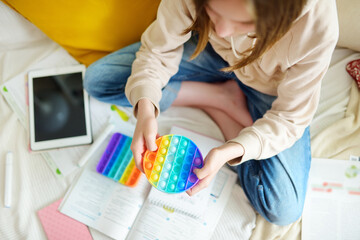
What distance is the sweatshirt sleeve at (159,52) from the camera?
567mm

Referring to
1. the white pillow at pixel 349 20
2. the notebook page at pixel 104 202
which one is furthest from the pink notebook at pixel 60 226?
the white pillow at pixel 349 20

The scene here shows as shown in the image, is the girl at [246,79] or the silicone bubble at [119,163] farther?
the silicone bubble at [119,163]

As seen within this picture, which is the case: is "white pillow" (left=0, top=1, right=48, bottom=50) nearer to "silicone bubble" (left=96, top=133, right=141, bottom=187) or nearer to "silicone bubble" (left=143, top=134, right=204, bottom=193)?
"silicone bubble" (left=96, top=133, right=141, bottom=187)

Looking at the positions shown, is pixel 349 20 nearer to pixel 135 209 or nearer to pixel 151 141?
pixel 151 141

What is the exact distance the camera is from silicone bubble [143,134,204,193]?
19.8 inches

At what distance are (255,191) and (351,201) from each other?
0.28 metres

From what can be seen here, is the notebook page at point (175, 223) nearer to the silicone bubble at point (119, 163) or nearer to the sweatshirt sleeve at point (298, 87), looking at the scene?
the silicone bubble at point (119, 163)

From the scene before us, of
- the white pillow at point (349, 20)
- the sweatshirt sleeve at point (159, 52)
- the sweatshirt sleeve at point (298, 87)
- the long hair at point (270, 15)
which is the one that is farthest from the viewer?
the white pillow at point (349, 20)

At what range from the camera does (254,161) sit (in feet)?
2.26

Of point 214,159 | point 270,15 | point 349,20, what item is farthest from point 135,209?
point 349,20

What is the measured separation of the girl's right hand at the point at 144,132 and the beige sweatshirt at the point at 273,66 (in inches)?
0.8

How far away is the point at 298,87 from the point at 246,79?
143 millimetres

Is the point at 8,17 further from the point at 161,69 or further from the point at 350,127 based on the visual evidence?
the point at 350,127

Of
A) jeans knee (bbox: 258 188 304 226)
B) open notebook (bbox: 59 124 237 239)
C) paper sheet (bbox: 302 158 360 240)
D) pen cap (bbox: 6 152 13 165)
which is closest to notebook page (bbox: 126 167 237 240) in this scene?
open notebook (bbox: 59 124 237 239)
